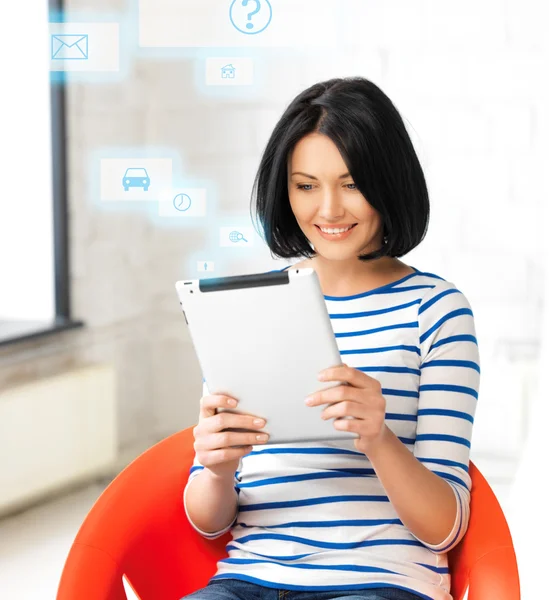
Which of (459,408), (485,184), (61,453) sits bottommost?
(61,453)

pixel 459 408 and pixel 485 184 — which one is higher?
pixel 485 184

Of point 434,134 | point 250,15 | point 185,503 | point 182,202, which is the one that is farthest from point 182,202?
point 185,503

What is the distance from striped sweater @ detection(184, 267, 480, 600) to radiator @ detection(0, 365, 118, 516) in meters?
1.20

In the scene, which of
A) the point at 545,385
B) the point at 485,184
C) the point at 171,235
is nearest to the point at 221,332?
the point at 545,385

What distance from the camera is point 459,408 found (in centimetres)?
95

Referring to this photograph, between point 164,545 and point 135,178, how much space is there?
0.90m

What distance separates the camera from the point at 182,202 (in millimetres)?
1904

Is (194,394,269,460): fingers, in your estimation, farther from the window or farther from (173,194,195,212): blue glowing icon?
the window

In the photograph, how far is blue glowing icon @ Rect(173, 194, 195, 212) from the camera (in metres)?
1.86

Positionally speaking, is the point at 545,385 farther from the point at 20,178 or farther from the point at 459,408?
the point at 20,178

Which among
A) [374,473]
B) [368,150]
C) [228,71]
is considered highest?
[228,71]

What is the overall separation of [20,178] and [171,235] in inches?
16.7

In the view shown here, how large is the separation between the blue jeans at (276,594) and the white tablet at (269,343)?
163mm

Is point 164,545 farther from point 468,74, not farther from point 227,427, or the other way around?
point 468,74
